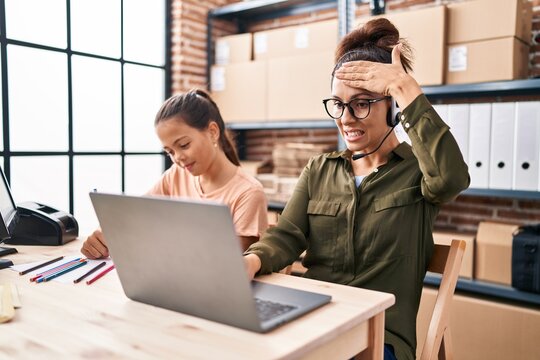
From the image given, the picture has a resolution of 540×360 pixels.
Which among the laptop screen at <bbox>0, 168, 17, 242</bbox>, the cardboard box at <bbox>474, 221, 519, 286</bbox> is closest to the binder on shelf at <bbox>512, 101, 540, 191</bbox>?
the cardboard box at <bbox>474, 221, 519, 286</bbox>

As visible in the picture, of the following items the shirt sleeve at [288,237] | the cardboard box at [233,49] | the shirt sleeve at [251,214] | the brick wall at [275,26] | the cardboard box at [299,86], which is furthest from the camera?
the cardboard box at [233,49]

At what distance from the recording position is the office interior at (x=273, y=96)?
2.23 m

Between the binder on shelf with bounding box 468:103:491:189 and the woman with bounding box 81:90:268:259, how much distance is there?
45.8 inches

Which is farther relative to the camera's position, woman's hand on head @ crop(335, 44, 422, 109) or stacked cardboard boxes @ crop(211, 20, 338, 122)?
stacked cardboard boxes @ crop(211, 20, 338, 122)

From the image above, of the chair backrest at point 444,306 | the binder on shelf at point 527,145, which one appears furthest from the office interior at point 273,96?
the chair backrest at point 444,306

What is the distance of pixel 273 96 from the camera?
3.01 meters

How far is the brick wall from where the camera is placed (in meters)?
2.63

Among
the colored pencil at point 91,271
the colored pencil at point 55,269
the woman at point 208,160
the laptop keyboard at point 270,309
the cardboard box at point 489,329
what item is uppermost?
the woman at point 208,160

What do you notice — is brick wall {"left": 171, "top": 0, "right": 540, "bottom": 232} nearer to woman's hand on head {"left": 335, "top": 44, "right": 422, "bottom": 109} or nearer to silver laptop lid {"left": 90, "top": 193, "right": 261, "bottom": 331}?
woman's hand on head {"left": 335, "top": 44, "right": 422, "bottom": 109}

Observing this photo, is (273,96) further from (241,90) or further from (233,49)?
(233,49)

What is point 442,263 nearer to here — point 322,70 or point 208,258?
point 208,258

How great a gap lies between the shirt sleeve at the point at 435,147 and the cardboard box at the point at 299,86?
1590mm

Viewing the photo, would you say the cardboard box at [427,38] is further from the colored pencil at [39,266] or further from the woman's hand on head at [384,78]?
the colored pencil at [39,266]

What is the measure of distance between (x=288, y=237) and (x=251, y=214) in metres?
0.23
